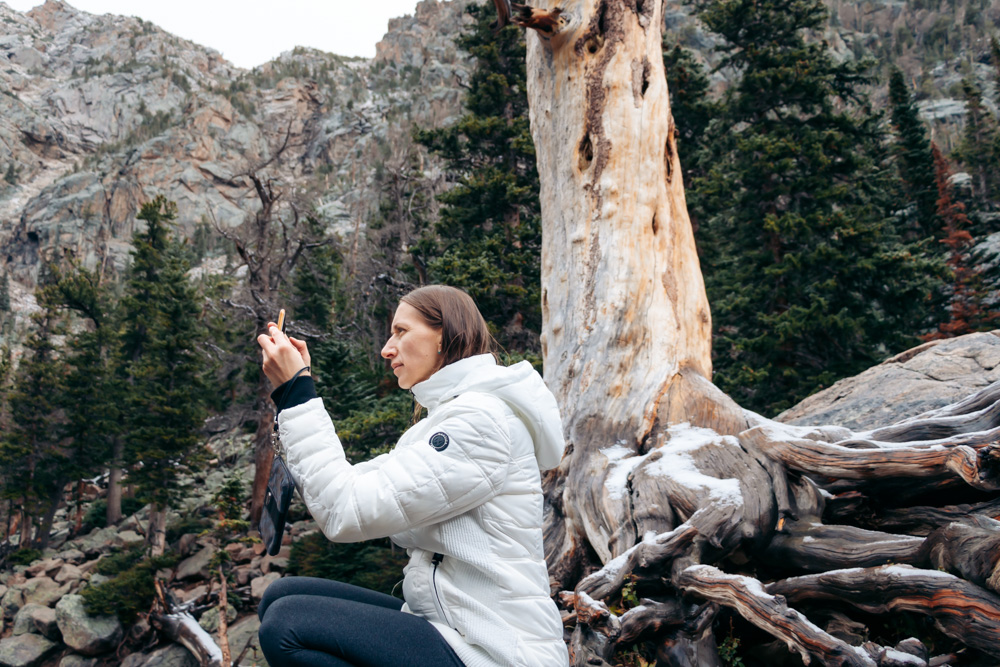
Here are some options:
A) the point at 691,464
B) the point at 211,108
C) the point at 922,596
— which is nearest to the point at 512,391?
the point at 922,596

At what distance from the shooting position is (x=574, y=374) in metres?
4.88

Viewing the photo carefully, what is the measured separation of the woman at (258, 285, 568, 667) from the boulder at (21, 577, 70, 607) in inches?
706

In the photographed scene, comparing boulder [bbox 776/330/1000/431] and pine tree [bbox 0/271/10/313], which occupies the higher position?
pine tree [bbox 0/271/10/313]

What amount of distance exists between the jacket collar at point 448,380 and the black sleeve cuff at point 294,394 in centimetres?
31

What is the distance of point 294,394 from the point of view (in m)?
1.56

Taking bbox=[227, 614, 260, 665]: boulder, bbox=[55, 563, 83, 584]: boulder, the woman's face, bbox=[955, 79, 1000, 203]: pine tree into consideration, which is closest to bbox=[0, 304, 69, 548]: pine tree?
bbox=[55, 563, 83, 584]: boulder

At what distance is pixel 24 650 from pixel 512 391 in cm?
1677

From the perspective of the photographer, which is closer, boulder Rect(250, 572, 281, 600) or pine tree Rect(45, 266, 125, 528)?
boulder Rect(250, 572, 281, 600)

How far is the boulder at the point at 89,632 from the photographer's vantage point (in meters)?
12.3

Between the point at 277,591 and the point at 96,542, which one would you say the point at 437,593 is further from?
the point at 96,542

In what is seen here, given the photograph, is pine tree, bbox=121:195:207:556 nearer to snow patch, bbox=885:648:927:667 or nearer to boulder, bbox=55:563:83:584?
boulder, bbox=55:563:83:584

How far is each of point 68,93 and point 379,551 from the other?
105 meters

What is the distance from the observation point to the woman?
1.40 metres

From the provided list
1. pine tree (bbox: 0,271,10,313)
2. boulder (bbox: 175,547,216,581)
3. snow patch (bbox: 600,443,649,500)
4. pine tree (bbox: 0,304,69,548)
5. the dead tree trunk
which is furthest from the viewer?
pine tree (bbox: 0,271,10,313)
